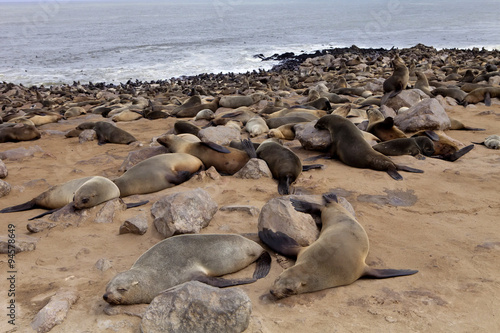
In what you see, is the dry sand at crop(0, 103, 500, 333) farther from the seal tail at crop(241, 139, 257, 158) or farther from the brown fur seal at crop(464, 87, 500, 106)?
the brown fur seal at crop(464, 87, 500, 106)

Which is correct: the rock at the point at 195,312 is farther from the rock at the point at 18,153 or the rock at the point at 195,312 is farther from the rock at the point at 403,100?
the rock at the point at 403,100

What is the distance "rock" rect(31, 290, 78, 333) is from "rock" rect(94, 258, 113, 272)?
542mm

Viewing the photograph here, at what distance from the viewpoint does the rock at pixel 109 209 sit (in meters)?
4.46

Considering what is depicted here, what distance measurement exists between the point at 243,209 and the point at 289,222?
2.57 feet

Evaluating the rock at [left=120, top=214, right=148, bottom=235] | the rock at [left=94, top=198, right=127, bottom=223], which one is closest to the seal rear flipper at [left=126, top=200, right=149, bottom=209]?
the rock at [left=94, top=198, right=127, bottom=223]

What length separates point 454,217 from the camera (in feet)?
14.4

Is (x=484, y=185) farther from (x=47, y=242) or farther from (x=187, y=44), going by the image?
(x=187, y=44)

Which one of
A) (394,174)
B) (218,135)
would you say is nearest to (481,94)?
(394,174)

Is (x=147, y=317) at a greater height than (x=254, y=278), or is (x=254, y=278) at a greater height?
(x=147, y=317)

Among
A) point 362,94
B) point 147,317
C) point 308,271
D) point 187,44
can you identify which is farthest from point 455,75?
point 187,44

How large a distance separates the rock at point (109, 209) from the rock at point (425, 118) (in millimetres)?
5189

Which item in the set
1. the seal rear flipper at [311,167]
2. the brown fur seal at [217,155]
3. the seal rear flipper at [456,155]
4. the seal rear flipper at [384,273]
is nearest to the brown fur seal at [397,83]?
the seal rear flipper at [456,155]

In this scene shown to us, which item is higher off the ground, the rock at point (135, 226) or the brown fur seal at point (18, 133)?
the rock at point (135, 226)

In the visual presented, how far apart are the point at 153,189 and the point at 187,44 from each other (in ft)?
123
